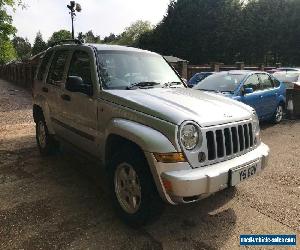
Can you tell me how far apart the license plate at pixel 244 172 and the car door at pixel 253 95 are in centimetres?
463

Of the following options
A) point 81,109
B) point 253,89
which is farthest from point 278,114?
point 81,109

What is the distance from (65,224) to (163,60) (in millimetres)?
2856

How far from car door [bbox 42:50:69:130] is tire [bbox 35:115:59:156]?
0.63 metres

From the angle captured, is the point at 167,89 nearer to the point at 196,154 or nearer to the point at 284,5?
the point at 196,154

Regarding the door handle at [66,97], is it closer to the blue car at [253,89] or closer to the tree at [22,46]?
the blue car at [253,89]

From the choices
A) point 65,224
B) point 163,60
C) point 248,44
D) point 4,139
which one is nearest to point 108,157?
point 65,224

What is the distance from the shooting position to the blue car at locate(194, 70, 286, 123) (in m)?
8.54

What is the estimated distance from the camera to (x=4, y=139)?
27.4ft

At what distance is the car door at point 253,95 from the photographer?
8.55m

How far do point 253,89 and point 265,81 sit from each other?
0.86 m

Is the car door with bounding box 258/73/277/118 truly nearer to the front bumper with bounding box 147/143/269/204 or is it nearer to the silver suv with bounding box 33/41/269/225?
the silver suv with bounding box 33/41/269/225

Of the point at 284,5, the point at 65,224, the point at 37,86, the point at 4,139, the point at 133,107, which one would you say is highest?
the point at 284,5

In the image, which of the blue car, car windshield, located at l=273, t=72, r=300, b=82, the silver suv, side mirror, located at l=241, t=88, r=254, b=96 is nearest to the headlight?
the silver suv

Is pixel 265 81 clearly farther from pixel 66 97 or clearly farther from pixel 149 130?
pixel 149 130
